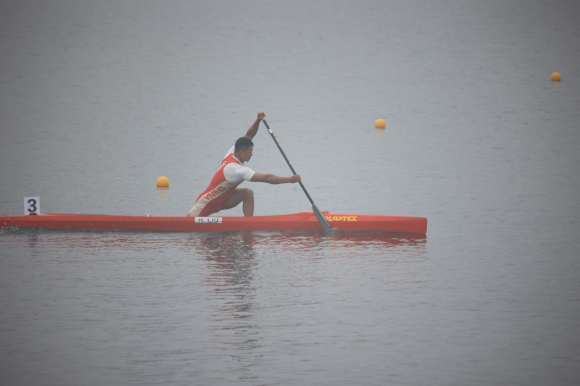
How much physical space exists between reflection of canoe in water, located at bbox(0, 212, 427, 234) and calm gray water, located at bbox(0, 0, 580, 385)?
19 centimetres

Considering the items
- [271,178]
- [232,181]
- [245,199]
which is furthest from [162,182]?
[271,178]

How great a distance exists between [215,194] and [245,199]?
46 cm

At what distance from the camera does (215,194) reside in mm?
13664

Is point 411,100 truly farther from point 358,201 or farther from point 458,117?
point 358,201

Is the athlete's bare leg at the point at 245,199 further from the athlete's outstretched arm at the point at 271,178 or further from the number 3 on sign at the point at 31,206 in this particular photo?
the number 3 on sign at the point at 31,206

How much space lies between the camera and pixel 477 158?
19.7 m

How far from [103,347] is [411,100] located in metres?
20.6

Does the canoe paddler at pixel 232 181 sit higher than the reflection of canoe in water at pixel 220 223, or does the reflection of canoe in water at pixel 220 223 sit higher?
the canoe paddler at pixel 232 181

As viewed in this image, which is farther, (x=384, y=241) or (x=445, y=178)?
(x=445, y=178)

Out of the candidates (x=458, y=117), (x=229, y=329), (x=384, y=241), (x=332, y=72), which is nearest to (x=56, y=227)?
(x=384, y=241)

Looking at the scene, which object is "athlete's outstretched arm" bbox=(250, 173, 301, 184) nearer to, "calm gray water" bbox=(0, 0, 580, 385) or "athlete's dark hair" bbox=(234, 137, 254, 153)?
"athlete's dark hair" bbox=(234, 137, 254, 153)

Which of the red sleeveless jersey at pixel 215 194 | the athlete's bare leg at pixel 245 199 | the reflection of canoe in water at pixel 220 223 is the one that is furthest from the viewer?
the athlete's bare leg at pixel 245 199

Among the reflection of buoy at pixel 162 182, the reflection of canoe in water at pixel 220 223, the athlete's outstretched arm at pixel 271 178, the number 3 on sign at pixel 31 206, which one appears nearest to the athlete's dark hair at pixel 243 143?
the athlete's outstretched arm at pixel 271 178

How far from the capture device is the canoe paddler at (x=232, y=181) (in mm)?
13281
